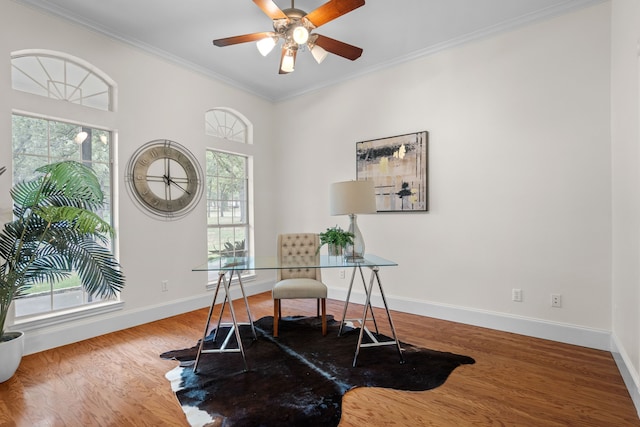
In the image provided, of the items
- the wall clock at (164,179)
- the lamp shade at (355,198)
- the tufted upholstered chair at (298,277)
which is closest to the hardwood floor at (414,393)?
the tufted upholstered chair at (298,277)

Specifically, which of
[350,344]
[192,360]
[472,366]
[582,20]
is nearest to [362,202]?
[350,344]

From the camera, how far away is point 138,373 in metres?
2.46

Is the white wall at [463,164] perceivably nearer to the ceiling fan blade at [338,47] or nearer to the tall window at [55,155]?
the tall window at [55,155]

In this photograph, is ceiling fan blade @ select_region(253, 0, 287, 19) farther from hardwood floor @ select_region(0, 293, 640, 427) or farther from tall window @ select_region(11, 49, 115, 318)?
hardwood floor @ select_region(0, 293, 640, 427)

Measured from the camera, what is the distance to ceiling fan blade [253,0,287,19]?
7.55 feet

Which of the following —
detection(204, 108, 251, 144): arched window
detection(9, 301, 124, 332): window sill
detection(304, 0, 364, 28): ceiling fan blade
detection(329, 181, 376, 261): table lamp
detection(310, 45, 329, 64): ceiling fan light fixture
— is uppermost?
detection(304, 0, 364, 28): ceiling fan blade

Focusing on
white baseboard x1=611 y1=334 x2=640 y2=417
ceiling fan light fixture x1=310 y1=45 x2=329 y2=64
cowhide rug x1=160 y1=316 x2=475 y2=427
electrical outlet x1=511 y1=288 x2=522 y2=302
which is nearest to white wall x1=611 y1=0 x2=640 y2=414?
white baseboard x1=611 y1=334 x2=640 y2=417

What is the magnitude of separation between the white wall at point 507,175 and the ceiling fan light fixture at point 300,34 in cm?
178

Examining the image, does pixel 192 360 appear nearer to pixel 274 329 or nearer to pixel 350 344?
pixel 274 329

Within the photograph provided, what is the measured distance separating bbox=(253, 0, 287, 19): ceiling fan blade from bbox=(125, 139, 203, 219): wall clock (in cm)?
211

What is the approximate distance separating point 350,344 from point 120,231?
2.58 m

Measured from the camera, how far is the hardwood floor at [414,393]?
1.89 m

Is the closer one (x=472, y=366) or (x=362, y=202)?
(x=472, y=366)

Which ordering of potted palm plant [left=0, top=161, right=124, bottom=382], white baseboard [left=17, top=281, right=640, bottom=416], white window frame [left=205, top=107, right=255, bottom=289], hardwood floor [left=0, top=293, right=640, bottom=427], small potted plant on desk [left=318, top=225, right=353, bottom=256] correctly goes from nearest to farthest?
1. hardwood floor [left=0, top=293, right=640, bottom=427]
2. potted palm plant [left=0, top=161, right=124, bottom=382]
3. white baseboard [left=17, top=281, right=640, bottom=416]
4. small potted plant on desk [left=318, top=225, right=353, bottom=256]
5. white window frame [left=205, top=107, right=255, bottom=289]
